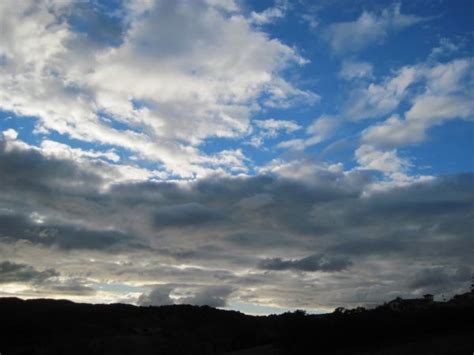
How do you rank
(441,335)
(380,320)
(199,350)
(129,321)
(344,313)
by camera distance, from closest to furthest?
(441,335)
(380,320)
(344,313)
(199,350)
(129,321)

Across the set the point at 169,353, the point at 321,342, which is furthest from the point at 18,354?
the point at 321,342

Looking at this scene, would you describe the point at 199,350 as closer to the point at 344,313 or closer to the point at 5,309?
the point at 344,313

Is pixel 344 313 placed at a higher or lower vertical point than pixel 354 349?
higher

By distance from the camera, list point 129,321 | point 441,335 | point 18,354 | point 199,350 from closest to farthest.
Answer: point 441,335 < point 199,350 < point 18,354 < point 129,321

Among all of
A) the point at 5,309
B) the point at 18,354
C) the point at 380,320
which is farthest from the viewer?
the point at 5,309

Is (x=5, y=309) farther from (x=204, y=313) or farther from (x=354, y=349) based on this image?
(x=354, y=349)

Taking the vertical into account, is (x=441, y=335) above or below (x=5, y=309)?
below

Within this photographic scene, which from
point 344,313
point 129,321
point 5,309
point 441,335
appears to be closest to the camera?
point 441,335

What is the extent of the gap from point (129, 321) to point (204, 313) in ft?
60.1

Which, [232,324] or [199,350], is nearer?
[199,350]

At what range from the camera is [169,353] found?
36.1 m

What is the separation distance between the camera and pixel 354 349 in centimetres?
2661

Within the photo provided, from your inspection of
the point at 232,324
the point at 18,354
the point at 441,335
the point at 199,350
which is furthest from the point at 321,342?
the point at 232,324

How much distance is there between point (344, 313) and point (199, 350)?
1087 cm
